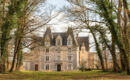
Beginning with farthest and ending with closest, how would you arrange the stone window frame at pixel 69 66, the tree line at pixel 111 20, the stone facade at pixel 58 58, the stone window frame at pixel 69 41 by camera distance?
the stone window frame at pixel 69 41 < the stone facade at pixel 58 58 < the stone window frame at pixel 69 66 < the tree line at pixel 111 20

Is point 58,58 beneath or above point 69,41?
beneath

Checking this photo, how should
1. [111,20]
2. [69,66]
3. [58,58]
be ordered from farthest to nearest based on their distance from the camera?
1. [58,58]
2. [69,66]
3. [111,20]

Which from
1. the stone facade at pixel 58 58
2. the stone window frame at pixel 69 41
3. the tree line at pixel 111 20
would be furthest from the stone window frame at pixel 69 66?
the tree line at pixel 111 20

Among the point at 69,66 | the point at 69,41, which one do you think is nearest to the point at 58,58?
the point at 69,66

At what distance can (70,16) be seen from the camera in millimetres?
23750

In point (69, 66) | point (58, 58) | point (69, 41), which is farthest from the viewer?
point (69, 41)

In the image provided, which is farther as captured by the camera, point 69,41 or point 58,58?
point 69,41

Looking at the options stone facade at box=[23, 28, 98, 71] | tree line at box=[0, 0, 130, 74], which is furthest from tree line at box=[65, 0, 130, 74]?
stone facade at box=[23, 28, 98, 71]

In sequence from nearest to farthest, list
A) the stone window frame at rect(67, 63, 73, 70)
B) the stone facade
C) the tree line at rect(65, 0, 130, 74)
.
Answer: the tree line at rect(65, 0, 130, 74), the stone window frame at rect(67, 63, 73, 70), the stone facade

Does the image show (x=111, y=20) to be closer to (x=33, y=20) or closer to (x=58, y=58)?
(x=33, y=20)

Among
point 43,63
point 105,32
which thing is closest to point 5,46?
point 105,32

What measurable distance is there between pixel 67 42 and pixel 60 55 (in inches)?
183

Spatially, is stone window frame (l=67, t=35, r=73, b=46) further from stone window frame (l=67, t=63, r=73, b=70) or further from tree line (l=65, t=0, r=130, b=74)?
tree line (l=65, t=0, r=130, b=74)

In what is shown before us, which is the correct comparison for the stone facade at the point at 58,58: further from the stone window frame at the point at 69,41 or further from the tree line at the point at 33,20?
the tree line at the point at 33,20
